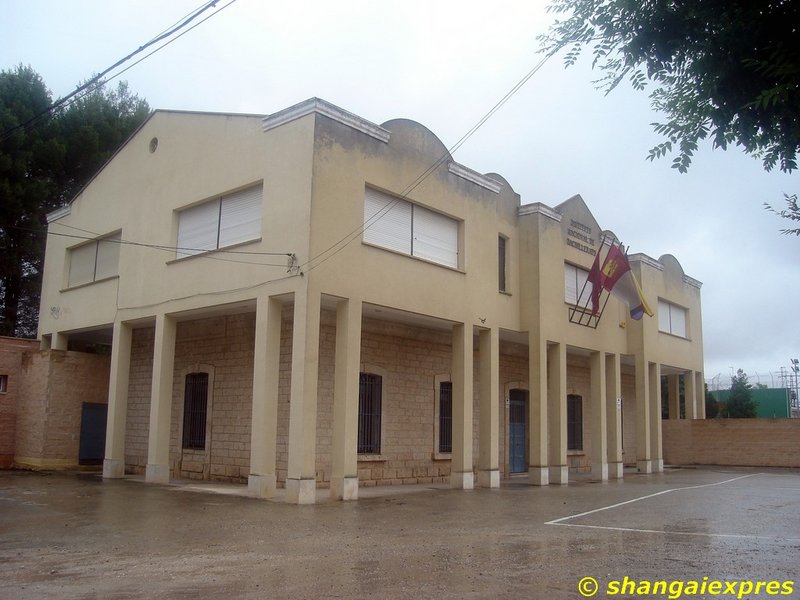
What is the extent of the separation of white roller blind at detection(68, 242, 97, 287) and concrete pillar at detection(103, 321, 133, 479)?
3030mm

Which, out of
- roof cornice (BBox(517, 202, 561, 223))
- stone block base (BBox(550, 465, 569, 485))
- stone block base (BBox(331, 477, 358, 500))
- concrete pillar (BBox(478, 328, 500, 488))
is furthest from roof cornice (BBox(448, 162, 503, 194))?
stone block base (BBox(331, 477, 358, 500))

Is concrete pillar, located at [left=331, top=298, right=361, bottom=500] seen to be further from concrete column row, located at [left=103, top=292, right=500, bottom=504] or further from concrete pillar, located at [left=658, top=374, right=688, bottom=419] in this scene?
concrete pillar, located at [left=658, top=374, right=688, bottom=419]

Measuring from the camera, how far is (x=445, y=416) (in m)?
20.0

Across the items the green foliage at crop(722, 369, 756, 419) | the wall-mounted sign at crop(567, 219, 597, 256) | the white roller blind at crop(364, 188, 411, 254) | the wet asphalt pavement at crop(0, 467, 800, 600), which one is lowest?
the wet asphalt pavement at crop(0, 467, 800, 600)

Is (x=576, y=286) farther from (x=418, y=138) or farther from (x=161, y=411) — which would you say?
(x=161, y=411)

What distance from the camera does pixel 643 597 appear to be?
20.7 feet

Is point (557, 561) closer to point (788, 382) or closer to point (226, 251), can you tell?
point (226, 251)

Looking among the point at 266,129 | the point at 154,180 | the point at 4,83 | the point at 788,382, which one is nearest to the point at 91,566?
the point at 266,129

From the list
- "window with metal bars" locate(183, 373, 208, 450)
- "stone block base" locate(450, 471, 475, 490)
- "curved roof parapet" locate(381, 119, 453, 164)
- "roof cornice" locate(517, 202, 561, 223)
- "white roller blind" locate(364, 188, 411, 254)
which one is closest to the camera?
"white roller blind" locate(364, 188, 411, 254)

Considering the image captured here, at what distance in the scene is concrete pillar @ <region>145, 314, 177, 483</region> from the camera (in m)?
16.9

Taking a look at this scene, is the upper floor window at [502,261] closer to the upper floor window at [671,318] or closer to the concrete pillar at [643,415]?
the concrete pillar at [643,415]

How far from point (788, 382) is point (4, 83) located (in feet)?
163

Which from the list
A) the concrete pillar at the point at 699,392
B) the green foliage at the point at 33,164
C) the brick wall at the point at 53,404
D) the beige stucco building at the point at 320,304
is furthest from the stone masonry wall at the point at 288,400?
the concrete pillar at the point at 699,392

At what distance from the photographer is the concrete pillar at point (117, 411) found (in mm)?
18328
